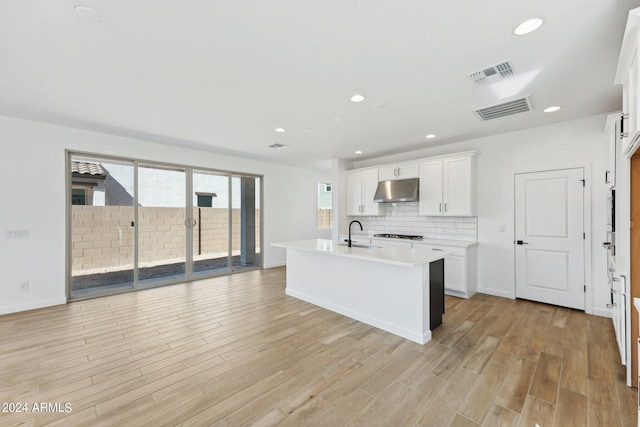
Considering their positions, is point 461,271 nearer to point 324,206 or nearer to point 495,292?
point 495,292

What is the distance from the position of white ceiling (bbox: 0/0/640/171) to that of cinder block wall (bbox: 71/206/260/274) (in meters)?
1.55

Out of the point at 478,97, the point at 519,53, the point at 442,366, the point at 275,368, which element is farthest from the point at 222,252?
the point at 519,53

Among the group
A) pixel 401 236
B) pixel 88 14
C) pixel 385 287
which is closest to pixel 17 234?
pixel 88 14

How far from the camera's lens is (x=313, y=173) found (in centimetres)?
790

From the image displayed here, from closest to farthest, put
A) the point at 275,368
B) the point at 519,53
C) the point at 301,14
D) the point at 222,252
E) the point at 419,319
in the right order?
1. the point at 301,14
2. the point at 519,53
3. the point at 275,368
4. the point at 419,319
5. the point at 222,252

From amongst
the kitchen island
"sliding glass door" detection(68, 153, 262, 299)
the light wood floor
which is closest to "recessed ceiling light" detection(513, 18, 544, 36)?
the kitchen island

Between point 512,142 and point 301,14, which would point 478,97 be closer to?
point 512,142

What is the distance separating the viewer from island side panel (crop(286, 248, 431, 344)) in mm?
2939

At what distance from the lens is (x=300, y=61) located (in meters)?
2.34

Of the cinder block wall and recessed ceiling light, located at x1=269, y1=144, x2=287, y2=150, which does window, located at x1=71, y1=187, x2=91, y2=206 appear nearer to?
the cinder block wall

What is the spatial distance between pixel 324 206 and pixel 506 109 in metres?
5.63

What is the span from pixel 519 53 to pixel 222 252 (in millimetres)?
5827

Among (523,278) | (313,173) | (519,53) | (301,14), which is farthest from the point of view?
(313,173)

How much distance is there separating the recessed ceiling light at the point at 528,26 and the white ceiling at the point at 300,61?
4 centimetres
